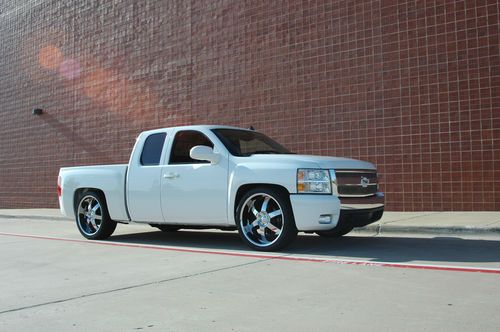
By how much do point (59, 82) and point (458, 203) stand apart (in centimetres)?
1489

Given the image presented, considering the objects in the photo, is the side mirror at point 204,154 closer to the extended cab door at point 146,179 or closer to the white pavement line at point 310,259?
the extended cab door at point 146,179

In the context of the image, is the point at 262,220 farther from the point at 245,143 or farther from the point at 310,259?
the point at 245,143

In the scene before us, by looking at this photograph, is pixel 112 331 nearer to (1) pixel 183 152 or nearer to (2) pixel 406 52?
(1) pixel 183 152

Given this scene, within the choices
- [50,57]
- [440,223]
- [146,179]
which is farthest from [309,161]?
[50,57]

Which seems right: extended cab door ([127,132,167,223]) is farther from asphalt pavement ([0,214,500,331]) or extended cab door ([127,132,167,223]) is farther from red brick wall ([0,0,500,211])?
red brick wall ([0,0,500,211])

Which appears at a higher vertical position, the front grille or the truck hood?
the truck hood

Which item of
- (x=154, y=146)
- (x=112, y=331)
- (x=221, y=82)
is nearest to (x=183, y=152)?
(x=154, y=146)

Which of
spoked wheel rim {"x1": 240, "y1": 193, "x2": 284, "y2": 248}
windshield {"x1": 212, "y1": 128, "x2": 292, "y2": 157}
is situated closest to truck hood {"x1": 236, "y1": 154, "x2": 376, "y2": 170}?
windshield {"x1": 212, "y1": 128, "x2": 292, "y2": 157}

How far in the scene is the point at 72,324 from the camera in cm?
421

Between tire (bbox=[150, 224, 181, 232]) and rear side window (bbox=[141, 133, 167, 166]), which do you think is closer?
rear side window (bbox=[141, 133, 167, 166])

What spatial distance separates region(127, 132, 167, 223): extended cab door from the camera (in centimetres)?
860

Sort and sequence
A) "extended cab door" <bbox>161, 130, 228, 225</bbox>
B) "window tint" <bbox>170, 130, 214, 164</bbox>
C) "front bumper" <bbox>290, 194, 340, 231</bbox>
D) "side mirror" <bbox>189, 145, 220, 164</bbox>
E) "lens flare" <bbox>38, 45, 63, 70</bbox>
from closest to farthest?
"front bumper" <bbox>290, 194, 340, 231</bbox>
"side mirror" <bbox>189, 145, 220, 164</bbox>
"extended cab door" <bbox>161, 130, 228, 225</bbox>
"window tint" <bbox>170, 130, 214, 164</bbox>
"lens flare" <bbox>38, 45, 63, 70</bbox>

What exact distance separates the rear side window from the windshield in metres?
0.99

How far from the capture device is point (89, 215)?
981 centimetres
